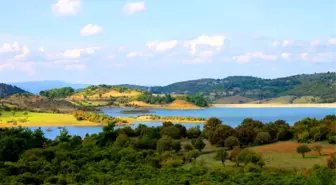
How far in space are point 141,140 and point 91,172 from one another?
14.9m

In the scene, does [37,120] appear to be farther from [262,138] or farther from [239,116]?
[262,138]

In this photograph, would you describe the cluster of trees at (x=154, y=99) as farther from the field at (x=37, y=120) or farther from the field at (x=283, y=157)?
the field at (x=283, y=157)

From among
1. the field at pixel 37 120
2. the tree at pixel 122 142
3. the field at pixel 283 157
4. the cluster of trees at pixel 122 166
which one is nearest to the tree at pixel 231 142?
the field at pixel 283 157

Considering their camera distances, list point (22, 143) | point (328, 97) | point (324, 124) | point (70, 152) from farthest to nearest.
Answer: point (328, 97) < point (324, 124) < point (22, 143) < point (70, 152)

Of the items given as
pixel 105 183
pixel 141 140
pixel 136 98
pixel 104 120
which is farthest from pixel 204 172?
pixel 136 98

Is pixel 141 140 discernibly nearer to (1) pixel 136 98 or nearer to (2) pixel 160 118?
(2) pixel 160 118

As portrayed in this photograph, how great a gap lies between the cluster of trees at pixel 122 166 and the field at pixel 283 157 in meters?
1.24

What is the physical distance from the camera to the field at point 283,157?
3734 cm

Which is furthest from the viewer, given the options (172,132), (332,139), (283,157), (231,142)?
(172,132)

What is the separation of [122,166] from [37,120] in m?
79.7

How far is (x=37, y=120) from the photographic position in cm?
10944

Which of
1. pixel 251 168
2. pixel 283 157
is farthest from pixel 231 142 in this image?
pixel 251 168

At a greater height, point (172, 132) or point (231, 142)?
point (172, 132)

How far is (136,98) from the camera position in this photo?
196750 millimetres
